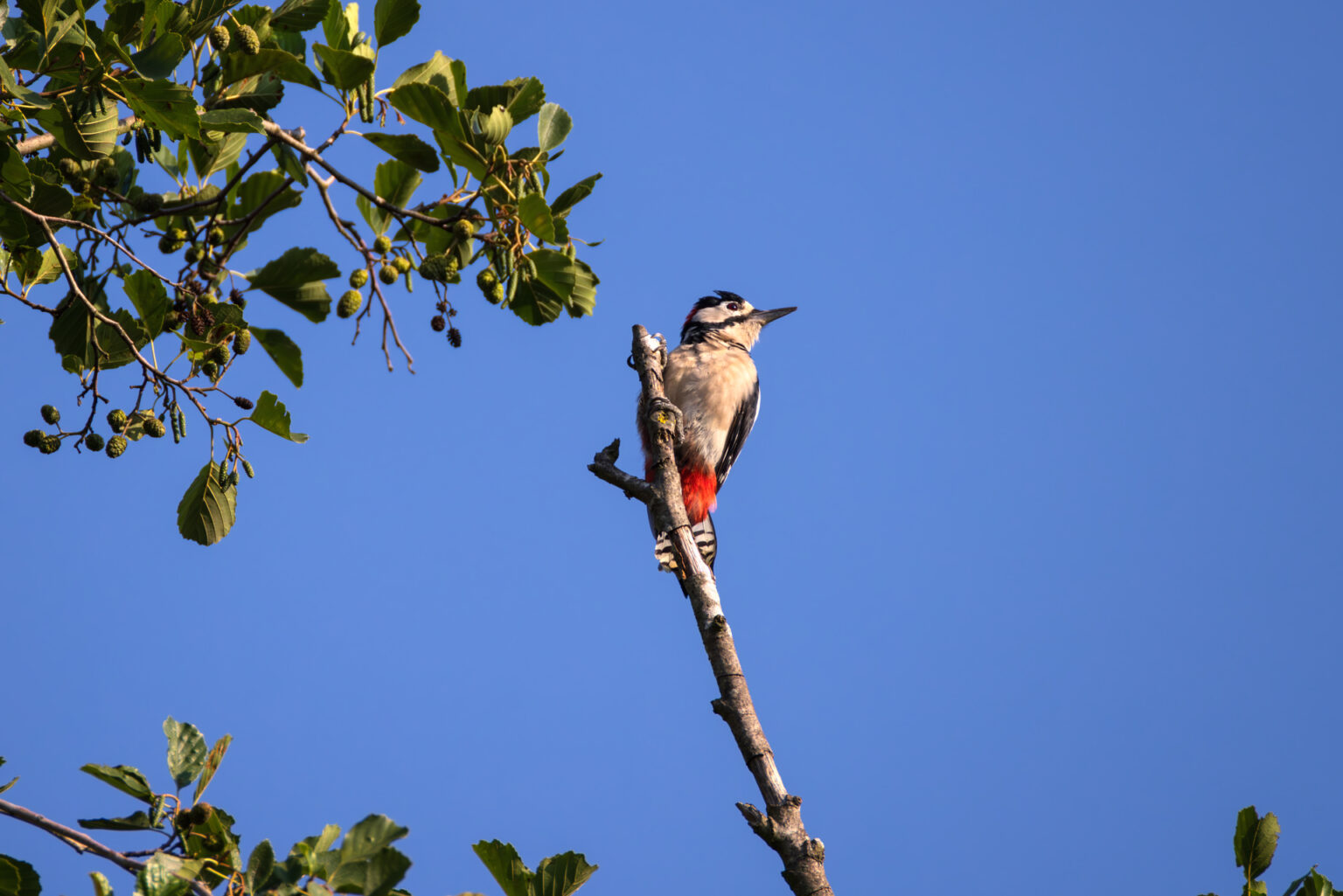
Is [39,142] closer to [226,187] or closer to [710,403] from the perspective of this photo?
[226,187]

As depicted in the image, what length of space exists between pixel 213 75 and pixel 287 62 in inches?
9.3

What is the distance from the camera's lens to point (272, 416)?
308 centimetres

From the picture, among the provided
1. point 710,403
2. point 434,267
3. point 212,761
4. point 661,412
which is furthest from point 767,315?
point 212,761

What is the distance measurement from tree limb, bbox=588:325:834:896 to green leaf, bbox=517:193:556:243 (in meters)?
1.78

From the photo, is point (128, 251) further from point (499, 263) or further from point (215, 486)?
point (499, 263)

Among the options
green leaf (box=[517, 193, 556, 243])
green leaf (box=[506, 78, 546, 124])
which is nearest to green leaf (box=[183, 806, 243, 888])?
green leaf (box=[517, 193, 556, 243])

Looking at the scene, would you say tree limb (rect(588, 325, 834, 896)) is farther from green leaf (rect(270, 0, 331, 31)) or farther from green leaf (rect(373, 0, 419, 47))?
green leaf (rect(270, 0, 331, 31))

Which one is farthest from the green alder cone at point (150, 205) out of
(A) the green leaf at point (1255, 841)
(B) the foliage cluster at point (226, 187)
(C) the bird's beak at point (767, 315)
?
(C) the bird's beak at point (767, 315)

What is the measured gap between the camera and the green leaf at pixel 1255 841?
3.05m

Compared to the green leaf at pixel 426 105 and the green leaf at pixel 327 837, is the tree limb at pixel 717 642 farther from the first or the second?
the green leaf at pixel 426 105

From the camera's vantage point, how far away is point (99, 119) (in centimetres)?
277

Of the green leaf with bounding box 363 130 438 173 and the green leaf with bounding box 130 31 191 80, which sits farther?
the green leaf with bounding box 363 130 438 173

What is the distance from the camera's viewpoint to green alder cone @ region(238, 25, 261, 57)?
9.47ft

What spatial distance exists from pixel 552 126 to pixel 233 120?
0.96 meters
